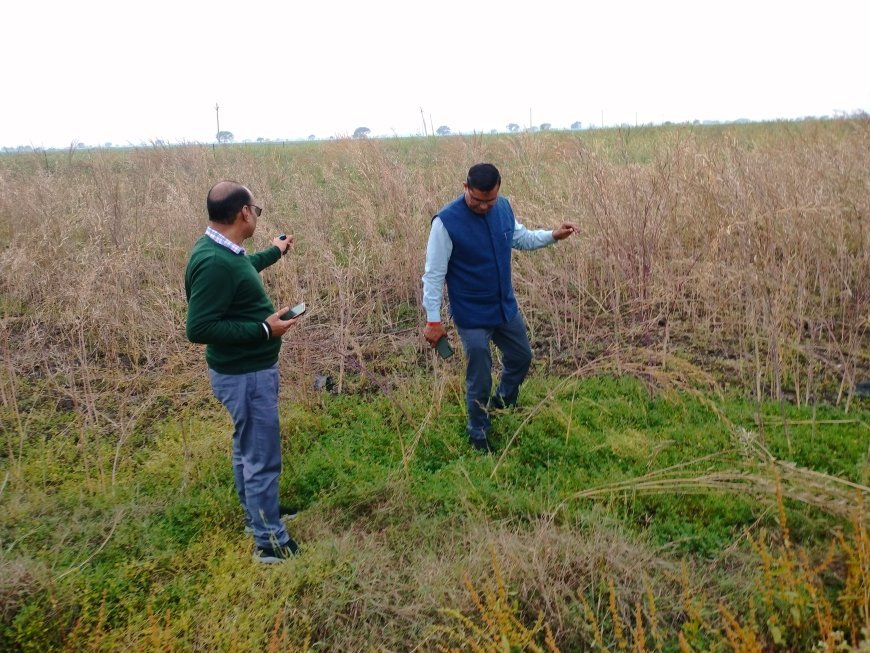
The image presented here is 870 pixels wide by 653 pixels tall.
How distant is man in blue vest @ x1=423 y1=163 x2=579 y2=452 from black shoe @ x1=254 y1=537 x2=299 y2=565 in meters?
1.29

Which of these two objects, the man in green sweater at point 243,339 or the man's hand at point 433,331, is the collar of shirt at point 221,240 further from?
the man's hand at point 433,331

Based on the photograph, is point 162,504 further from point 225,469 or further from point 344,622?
point 344,622

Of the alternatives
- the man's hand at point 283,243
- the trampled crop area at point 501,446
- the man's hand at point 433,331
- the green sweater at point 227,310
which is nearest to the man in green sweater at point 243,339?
the green sweater at point 227,310

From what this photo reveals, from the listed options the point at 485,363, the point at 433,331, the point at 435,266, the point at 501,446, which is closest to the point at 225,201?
Result: the point at 435,266

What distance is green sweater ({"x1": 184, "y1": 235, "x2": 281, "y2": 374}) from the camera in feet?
8.00

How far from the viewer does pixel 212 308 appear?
8.00 feet

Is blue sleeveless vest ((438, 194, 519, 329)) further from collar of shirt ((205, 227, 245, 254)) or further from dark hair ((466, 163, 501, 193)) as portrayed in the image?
collar of shirt ((205, 227, 245, 254))

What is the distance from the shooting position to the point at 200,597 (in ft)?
8.51

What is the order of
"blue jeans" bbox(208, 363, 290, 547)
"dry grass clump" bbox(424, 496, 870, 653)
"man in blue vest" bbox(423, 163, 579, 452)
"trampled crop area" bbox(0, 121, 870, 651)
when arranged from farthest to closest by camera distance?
"man in blue vest" bbox(423, 163, 579, 452) → "blue jeans" bbox(208, 363, 290, 547) → "trampled crop area" bbox(0, 121, 870, 651) → "dry grass clump" bbox(424, 496, 870, 653)

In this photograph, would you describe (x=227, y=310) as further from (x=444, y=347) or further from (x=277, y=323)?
(x=444, y=347)

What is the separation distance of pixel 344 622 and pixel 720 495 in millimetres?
1883

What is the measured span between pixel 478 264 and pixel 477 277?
7 centimetres

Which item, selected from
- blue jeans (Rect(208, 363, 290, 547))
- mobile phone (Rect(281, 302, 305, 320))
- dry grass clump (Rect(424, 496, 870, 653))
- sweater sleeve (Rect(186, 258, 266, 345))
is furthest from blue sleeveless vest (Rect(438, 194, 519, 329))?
dry grass clump (Rect(424, 496, 870, 653))

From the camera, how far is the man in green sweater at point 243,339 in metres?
→ 2.45
